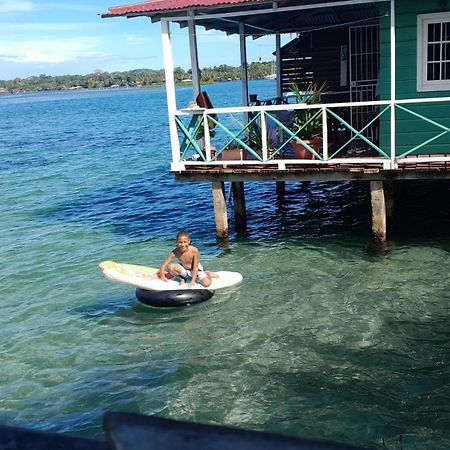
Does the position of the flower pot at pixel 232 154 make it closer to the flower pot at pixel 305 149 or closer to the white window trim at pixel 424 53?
the flower pot at pixel 305 149

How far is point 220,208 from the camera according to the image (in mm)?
12203

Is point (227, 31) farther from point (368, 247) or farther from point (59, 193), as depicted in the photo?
point (59, 193)

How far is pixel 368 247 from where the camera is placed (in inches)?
462

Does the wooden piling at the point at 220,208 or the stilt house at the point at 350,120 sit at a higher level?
the stilt house at the point at 350,120

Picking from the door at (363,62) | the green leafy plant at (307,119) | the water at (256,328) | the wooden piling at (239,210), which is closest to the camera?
the water at (256,328)

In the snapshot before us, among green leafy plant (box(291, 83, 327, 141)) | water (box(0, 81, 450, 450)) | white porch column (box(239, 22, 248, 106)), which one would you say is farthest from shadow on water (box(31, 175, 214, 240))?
green leafy plant (box(291, 83, 327, 141))

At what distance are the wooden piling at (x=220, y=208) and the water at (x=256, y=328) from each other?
14.8 inches

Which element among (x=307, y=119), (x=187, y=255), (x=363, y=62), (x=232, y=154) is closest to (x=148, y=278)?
(x=187, y=255)

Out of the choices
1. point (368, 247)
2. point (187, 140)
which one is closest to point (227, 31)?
point (187, 140)

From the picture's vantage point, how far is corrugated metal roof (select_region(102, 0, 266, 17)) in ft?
33.9

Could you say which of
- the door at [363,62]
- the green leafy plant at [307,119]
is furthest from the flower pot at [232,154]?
the door at [363,62]

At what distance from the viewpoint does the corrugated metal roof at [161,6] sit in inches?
407

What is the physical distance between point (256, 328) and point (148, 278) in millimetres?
2255

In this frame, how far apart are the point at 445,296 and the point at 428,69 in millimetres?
4420
